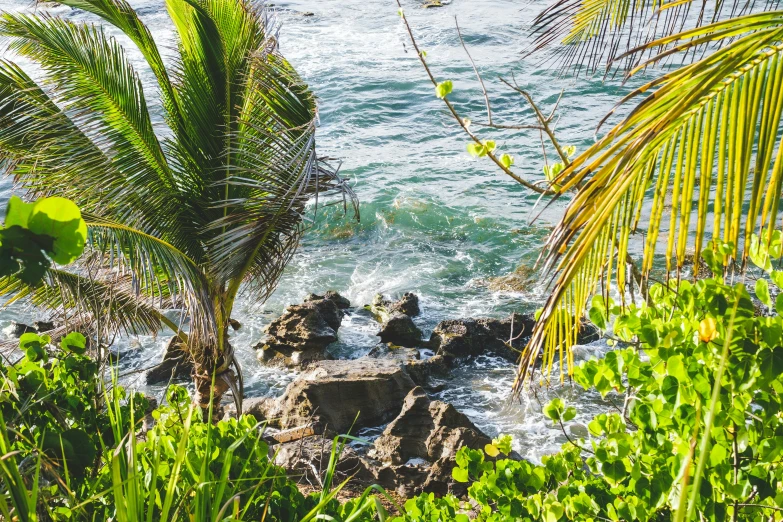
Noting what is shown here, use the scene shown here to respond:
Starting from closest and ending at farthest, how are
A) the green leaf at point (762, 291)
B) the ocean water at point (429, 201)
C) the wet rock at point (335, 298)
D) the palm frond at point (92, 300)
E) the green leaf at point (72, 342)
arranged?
the green leaf at point (762, 291) < the green leaf at point (72, 342) < the palm frond at point (92, 300) < the ocean water at point (429, 201) < the wet rock at point (335, 298)

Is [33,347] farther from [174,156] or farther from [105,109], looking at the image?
[174,156]

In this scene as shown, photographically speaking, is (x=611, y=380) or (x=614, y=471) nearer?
(x=614, y=471)

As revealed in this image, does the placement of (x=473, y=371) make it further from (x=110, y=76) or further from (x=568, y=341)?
(x=568, y=341)

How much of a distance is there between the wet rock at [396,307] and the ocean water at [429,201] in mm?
202

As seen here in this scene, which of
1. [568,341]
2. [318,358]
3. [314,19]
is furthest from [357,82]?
[568,341]

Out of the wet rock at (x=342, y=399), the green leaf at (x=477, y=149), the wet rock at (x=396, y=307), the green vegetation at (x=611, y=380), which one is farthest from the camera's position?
the wet rock at (x=396, y=307)

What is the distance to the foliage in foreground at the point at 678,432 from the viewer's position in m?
2.08

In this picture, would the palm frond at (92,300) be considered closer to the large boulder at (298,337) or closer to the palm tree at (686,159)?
the large boulder at (298,337)

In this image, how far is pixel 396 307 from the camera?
12.0 m

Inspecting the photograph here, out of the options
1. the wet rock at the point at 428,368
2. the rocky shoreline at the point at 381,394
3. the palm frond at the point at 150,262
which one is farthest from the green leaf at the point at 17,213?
the wet rock at the point at 428,368

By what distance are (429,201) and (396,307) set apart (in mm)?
4654

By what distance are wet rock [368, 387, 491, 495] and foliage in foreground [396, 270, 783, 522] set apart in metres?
4.26

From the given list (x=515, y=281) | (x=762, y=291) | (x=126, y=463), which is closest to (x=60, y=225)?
(x=126, y=463)

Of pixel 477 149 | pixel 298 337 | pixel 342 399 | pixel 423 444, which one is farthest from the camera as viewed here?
pixel 298 337
